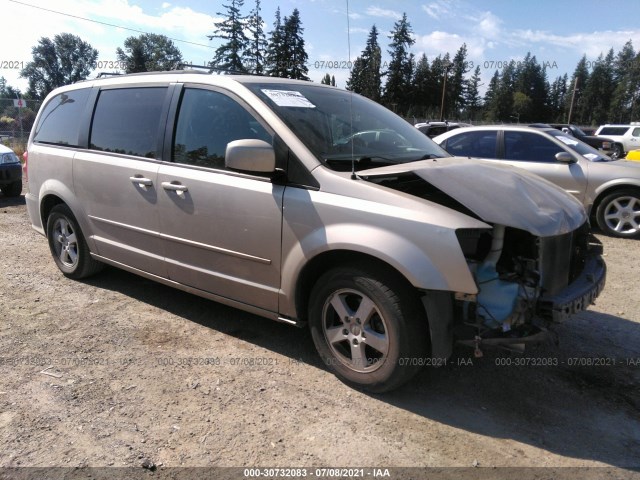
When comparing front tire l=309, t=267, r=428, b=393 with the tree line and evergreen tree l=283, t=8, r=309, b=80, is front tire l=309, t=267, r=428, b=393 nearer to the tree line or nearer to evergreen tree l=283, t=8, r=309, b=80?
evergreen tree l=283, t=8, r=309, b=80

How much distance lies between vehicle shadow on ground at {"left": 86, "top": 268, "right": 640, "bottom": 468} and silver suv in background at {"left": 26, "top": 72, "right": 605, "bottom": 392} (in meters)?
0.41

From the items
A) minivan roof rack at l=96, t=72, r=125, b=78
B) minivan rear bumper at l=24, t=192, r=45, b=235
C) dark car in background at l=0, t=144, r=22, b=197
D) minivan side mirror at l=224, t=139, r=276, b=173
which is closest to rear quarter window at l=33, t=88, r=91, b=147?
minivan roof rack at l=96, t=72, r=125, b=78

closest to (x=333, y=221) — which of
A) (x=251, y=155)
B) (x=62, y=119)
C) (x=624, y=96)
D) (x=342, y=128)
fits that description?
(x=251, y=155)

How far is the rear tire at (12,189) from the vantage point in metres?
9.93

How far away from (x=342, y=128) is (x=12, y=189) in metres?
9.22

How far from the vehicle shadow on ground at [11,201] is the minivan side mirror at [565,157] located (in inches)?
377

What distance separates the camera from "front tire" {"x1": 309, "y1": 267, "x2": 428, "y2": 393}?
9.05 feet

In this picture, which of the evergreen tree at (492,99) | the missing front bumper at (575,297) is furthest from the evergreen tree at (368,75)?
Answer: the evergreen tree at (492,99)

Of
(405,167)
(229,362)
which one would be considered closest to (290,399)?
(229,362)

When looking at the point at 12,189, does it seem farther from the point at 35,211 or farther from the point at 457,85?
the point at 457,85

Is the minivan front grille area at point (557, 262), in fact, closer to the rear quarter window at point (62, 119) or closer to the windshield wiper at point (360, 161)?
the windshield wiper at point (360, 161)

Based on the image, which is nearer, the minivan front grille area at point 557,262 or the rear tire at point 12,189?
the minivan front grille area at point 557,262

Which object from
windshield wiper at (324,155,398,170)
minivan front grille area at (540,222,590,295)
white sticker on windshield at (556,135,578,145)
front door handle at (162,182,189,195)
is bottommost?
minivan front grille area at (540,222,590,295)

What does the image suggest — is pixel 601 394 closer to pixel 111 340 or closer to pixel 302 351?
pixel 302 351
